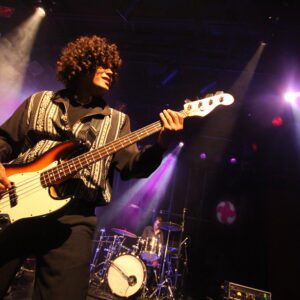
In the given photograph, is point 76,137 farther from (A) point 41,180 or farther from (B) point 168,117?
(B) point 168,117

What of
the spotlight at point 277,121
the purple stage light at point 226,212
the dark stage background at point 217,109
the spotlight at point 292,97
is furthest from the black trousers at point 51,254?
the purple stage light at point 226,212

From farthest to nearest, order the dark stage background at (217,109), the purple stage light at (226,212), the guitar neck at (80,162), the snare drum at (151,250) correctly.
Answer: the purple stage light at (226,212) < the snare drum at (151,250) < the dark stage background at (217,109) < the guitar neck at (80,162)

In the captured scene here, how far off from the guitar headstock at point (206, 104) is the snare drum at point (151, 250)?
24.1 feet

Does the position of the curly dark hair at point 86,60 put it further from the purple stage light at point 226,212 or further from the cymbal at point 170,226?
the purple stage light at point 226,212

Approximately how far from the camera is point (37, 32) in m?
7.68

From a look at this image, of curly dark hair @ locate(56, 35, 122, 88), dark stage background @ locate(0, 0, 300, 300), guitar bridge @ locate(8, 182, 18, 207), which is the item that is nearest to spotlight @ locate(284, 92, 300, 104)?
dark stage background @ locate(0, 0, 300, 300)

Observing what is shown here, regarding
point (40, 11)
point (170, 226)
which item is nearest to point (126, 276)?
point (170, 226)

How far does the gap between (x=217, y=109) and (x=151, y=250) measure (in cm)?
590

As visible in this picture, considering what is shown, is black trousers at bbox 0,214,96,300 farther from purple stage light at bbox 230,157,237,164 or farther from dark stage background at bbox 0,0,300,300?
purple stage light at bbox 230,157,237,164

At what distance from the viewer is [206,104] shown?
280 centimetres

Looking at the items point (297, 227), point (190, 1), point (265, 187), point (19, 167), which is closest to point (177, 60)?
point (190, 1)

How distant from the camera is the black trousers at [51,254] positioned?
1.79 metres

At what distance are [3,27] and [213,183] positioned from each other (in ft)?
35.3

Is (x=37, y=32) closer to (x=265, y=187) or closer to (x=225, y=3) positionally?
(x=225, y=3)
